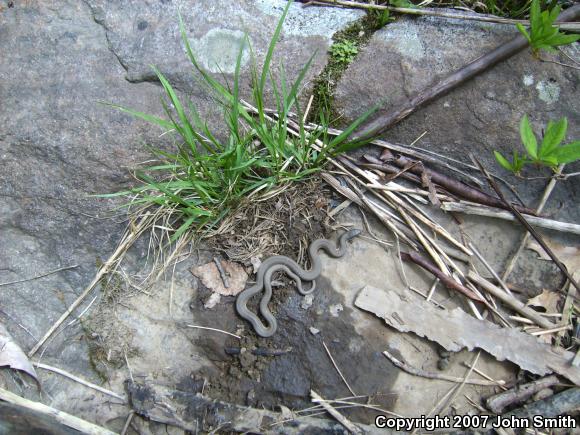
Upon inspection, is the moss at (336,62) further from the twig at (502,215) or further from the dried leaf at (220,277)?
the dried leaf at (220,277)

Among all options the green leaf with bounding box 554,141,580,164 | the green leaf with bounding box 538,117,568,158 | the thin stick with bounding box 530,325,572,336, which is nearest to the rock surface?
Result: the green leaf with bounding box 538,117,568,158

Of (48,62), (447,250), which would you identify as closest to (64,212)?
(48,62)

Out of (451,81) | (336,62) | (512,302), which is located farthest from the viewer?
(336,62)

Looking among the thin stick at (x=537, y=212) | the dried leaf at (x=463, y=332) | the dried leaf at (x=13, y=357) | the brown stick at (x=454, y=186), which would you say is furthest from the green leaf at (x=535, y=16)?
the dried leaf at (x=13, y=357)

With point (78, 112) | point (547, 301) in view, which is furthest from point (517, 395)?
point (78, 112)

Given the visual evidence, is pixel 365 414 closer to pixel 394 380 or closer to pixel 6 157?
pixel 394 380

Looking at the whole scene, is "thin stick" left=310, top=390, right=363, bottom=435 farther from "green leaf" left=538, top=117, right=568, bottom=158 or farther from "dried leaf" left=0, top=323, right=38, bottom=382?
"green leaf" left=538, top=117, right=568, bottom=158

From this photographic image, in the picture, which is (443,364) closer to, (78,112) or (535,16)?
(535,16)
